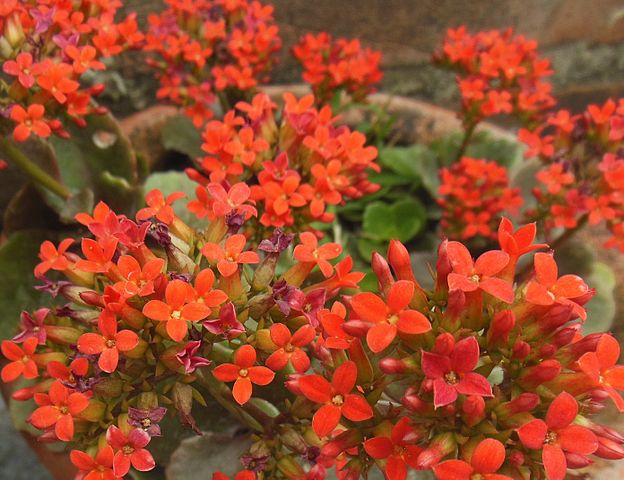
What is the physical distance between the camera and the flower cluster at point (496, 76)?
42.6 inches

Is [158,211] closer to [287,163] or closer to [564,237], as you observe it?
[287,163]

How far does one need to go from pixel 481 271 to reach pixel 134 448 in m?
0.33

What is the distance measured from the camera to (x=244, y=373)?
56 cm

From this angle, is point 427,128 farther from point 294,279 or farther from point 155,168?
point 294,279

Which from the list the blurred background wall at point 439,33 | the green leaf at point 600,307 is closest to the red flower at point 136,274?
the green leaf at point 600,307

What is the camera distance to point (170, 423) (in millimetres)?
803

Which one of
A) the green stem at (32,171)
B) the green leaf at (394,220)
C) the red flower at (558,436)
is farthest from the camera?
the green leaf at (394,220)

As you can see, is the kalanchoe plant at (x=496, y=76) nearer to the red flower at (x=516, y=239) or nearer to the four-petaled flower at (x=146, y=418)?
the red flower at (x=516, y=239)

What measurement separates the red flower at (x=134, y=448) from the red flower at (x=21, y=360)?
0.51 ft

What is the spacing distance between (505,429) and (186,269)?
31cm

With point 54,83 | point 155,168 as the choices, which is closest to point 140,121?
point 155,168

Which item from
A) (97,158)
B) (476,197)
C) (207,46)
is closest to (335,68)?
(207,46)

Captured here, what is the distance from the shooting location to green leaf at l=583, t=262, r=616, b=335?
3.35ft

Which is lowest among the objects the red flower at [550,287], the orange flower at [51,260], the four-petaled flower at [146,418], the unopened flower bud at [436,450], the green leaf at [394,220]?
the green leaf at [394,220]
